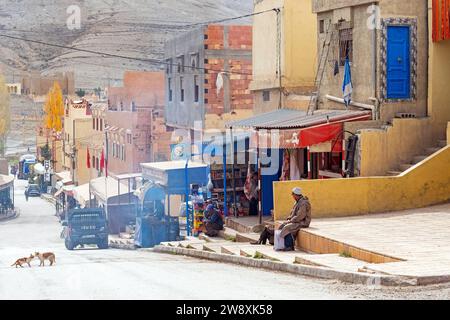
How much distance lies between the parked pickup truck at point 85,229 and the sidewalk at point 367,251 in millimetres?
11718

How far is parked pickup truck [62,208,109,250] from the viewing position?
34.5 m

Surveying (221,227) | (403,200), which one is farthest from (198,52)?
(403,200)

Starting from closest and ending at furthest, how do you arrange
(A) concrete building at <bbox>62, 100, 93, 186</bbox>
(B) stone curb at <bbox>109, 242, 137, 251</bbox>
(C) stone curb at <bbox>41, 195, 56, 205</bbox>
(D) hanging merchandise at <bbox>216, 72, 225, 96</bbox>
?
(B) stone curb at <bbox>109, 242, 137, 251</bbox> < (D) hanging merchandise at <bbox>216, 72, 225, 96</bbox> < (A) concrete building at <bbox>62, 100, 93, 186</bbox> < (C) stone curb at <bbox>41, 195, 56, 205</bbox>

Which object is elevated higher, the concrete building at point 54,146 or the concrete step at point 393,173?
the concrete step at point 393,173

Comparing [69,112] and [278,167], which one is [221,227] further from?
[69,112]

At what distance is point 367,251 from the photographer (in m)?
16.7

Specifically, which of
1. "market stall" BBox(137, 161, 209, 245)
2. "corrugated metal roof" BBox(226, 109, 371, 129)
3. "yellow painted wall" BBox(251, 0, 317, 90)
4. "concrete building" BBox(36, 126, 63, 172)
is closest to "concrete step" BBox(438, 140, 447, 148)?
"corrugated metal roof" BBox(226, 109, 371, 129)

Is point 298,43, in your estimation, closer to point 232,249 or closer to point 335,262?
point 232,249

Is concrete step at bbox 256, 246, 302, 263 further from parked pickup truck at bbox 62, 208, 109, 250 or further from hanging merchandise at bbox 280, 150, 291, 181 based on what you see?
parked pickup truck at bbox 62, 208, 109, 250

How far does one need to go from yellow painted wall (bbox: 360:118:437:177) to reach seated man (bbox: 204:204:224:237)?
12.8 feet

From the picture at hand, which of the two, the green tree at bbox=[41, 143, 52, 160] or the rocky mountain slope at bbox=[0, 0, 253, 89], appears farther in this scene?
the rocky mountain slope at bbox=[0, 0, 253, 89]

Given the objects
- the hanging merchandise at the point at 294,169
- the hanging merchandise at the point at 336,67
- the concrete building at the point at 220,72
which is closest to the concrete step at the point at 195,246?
the hanging merchandise at the point at 294,169

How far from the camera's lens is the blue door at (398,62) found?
23703 millimetres

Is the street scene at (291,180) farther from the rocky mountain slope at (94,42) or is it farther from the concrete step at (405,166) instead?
the rocky mountain slope at (94,42)
